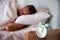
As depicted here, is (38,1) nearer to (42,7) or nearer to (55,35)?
(42,7)

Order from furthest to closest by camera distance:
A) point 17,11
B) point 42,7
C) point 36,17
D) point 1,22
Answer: point 42,7 < point 17,11 < point 36,17 < point 1,22

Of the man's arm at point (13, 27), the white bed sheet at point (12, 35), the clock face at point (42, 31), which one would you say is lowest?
the white bed sheet at point (12, 35)

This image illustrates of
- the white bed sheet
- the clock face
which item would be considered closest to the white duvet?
the white bed sheet

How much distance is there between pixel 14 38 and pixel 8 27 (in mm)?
168

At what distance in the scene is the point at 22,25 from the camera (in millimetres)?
1685

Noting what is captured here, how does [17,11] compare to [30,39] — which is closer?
[30,39]

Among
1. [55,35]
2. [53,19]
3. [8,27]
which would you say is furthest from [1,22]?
[55,35]

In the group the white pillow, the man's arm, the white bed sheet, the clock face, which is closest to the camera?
the clock face

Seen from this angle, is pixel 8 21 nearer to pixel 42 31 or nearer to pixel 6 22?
pixel 6 22

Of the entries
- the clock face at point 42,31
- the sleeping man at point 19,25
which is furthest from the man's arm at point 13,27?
the clock face at point 42,31

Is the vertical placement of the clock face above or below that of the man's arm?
above

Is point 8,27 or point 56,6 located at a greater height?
point 56,6

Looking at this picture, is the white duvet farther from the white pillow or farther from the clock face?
the clock face

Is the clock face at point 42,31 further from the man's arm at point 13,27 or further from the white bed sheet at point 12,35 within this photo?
the man's arm at point 13,27
